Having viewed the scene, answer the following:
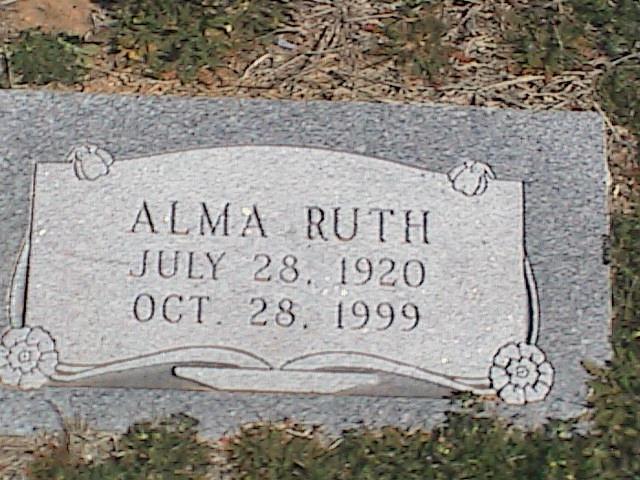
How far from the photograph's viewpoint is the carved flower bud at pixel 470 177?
3.31 meters

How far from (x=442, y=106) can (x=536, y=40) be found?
445 mm

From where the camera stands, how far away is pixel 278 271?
126 inches

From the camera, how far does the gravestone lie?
3.14 meters

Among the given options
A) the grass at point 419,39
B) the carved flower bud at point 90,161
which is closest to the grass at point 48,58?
the carved flower bud at point 90,161

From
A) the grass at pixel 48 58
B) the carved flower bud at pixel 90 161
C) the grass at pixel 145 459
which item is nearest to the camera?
the grass at pixel 145 459

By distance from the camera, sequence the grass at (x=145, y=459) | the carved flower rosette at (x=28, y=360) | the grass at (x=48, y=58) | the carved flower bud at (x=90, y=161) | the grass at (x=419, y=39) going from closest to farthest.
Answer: the grass at (x=145, y=459)
the carved flower rosette at (x=28, y=360)
the carved flower bud at (x=90, y=161)
the grass at (x=48, y=58)
the grass at (x=419, y=39)

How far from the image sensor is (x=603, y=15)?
3.70m

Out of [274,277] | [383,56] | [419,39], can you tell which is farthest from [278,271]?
[419,39]

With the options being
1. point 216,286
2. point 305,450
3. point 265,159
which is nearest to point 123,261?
point 216,286

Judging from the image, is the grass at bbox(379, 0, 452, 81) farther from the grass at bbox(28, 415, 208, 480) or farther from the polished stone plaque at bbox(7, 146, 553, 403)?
the grass at bbox(28, 415, 208, 480)

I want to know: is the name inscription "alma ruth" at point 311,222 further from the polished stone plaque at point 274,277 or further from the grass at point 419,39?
the grass at point 419,39

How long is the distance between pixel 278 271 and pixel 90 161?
2.13 feet

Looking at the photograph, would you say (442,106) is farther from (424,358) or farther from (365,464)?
(365,464)

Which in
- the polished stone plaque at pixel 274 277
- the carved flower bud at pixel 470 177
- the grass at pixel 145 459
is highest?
the carved flower bud at pixel 470 177
